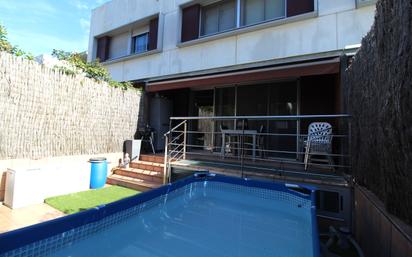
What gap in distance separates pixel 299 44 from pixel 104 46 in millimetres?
11819

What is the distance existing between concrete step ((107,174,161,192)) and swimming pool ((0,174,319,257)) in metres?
2.01

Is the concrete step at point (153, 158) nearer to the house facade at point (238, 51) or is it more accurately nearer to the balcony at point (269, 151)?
the balcony at point (269, 151)

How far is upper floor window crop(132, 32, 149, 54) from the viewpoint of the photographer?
13070mm

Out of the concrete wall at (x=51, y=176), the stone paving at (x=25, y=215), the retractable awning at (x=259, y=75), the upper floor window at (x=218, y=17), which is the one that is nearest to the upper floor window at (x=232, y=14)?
the upper floor window at (x=218, y=17)

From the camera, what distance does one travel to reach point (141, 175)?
869cm

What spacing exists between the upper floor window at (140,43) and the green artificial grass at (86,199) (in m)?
8.21

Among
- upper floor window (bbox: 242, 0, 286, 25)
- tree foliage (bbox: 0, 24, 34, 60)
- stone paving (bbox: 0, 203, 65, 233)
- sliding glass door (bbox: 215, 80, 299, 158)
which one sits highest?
upper floor window (bbox: 242, 0, 286, 25)

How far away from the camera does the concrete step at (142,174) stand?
8.28 m

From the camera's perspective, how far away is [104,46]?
14.6 meters

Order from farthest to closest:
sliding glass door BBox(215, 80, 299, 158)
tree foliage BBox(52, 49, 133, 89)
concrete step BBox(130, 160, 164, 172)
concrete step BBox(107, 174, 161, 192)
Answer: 1. sliding glass door BBox(215, 80, 299, 158)
2. concrete step BBox(130, 160, 164, 172)
3. tree foliage BBox(52, 49, 133, 89)
4. concrete step BBox(107, 174, 161, 192)

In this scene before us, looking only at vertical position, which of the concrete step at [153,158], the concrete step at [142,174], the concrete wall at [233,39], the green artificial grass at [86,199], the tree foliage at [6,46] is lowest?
the green artificial grass at [86,199]

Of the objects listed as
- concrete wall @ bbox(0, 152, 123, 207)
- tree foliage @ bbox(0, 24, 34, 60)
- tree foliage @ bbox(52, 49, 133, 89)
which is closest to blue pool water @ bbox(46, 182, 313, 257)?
concrete wall @ bbox(0, 152, 123, 207)

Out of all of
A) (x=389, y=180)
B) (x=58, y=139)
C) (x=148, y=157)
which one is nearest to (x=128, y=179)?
(x=148, y=157)

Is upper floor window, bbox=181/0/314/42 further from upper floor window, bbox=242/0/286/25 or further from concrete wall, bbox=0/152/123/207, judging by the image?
concrete wall, bbox=0/152/123/207
